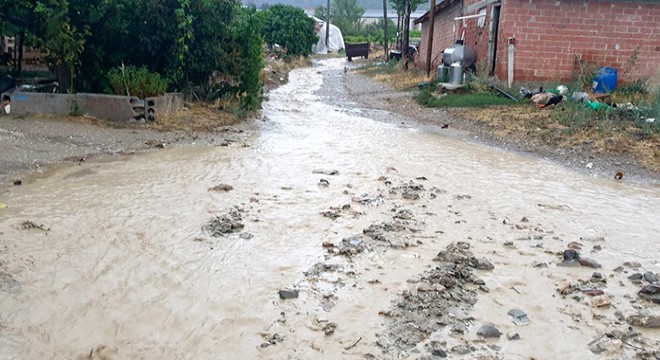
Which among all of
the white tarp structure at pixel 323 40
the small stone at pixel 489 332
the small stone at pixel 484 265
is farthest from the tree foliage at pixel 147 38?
the white tarp structure at pixel 323 40

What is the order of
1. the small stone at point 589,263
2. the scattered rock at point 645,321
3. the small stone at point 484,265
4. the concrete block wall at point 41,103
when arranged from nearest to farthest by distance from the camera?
the scattered rock at point 645,321
the small stone at point 484,265
the small stone at point 589,263
the concrete block wall at point 41,103

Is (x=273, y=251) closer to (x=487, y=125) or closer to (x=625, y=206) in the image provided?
(x=625, y=206)

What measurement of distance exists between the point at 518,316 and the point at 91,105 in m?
8.08

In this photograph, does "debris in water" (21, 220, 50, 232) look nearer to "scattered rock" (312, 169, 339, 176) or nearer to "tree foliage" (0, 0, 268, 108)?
"scattered rock" (312, 169, 339, 176)

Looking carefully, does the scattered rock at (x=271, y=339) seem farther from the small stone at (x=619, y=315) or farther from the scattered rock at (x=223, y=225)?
the small stone at (x=619, y=315)

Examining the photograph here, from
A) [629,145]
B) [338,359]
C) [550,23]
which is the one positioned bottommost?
[338,359]

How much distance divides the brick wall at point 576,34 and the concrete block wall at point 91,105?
921cm

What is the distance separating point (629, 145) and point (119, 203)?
24.6 ft

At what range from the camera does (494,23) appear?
605 inches

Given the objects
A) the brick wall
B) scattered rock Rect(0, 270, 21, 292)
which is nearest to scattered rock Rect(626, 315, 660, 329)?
scattered rock Rect(0, 270, 21, 292)

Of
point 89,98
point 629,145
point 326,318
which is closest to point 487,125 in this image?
point 629,145

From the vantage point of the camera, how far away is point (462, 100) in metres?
13.6

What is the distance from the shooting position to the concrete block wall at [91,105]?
9141mm

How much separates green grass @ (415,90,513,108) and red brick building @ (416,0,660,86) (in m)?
1.40
